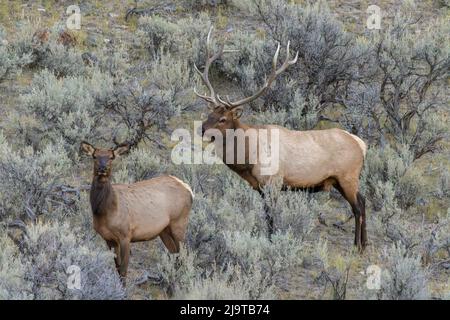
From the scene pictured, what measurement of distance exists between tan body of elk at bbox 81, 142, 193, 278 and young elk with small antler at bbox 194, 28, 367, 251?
3.45 ft

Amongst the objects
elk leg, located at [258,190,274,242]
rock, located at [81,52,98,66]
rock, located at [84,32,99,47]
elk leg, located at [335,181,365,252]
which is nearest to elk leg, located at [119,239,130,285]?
elk leg, located at [258,190,274,242]

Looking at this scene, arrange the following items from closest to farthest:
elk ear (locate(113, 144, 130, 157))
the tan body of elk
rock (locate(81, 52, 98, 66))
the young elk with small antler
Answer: the tan body of elk < elk ear (locate(113, 144, 130, 157)) < the young elk with small antler < rock (locate(81, 52, 98, 66))

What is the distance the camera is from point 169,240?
9594 millimetres

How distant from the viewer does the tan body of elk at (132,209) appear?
8.77 m

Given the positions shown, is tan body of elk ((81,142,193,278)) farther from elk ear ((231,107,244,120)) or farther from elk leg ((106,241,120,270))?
elk ear ((231,107,244,120))

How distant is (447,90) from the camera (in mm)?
15195

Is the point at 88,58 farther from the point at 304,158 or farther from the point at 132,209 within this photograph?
the point at 132,209

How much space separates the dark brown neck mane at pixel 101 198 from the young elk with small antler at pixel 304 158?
6.45 ft

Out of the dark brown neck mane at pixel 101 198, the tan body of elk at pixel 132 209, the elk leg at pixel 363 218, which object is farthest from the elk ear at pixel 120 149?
the elk leg at pixel 363 218

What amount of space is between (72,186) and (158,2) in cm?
675

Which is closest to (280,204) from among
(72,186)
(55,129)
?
(72,186)

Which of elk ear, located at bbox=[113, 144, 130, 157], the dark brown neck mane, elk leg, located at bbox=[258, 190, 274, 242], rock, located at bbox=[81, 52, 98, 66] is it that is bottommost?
elk leg, located at bbox=[258, 190, 274, 242]

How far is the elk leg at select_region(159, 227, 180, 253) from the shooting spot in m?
9.52

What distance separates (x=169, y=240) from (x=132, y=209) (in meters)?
0.69
